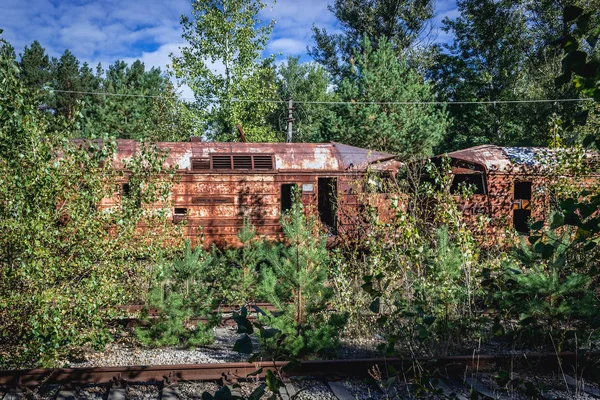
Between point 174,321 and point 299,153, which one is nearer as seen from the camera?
point 174,321

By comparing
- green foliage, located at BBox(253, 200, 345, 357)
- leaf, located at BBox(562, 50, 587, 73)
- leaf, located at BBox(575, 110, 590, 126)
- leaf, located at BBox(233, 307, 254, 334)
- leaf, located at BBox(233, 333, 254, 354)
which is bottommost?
green foliage, located at BBox(253, 200, 345, 357)

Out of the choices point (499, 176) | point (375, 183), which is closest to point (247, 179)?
point (375, 183)

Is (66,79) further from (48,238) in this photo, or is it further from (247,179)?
(48,238)

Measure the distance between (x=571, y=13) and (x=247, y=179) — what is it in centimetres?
1103

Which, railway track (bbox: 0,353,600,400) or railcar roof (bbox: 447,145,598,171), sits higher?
railcar roof (bbox: 447,145,598,171)

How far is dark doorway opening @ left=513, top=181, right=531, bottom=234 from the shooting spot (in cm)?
1279

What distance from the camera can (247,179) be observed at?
12461 millimetres

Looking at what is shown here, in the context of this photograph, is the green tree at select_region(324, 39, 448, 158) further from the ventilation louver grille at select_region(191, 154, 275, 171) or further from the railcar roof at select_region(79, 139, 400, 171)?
the ventilation louver grille at select_region(191, 154, 275, 171)

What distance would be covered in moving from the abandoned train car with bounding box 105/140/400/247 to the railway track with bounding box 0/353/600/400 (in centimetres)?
663

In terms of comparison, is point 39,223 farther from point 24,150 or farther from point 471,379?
point 471,379

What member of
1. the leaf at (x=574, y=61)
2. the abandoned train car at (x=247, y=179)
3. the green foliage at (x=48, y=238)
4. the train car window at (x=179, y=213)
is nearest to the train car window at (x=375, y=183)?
the abandoned train car at (x=247, y=179)

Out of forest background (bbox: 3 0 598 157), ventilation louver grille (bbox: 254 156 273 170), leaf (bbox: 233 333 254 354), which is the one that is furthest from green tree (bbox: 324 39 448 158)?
leaf (bbox: 233 333 254 354)

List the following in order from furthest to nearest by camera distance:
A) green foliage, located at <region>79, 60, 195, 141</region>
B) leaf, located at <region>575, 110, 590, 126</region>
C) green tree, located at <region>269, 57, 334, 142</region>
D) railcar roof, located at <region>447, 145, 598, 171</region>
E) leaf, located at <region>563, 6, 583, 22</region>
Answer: green tree, located at <region>269, 57, 334, 142</region>, green foliage, located at <region>79, 60, 195, 141</region>, railcar roof, located at <region>447, 145, 598, 171</region>, leaf, located at <region>575, 110, 590, 126</region>, leaf, located at <region>563, 6, 583, 22</region>

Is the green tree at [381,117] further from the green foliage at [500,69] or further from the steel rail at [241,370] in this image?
the steel rail at [241,370]
